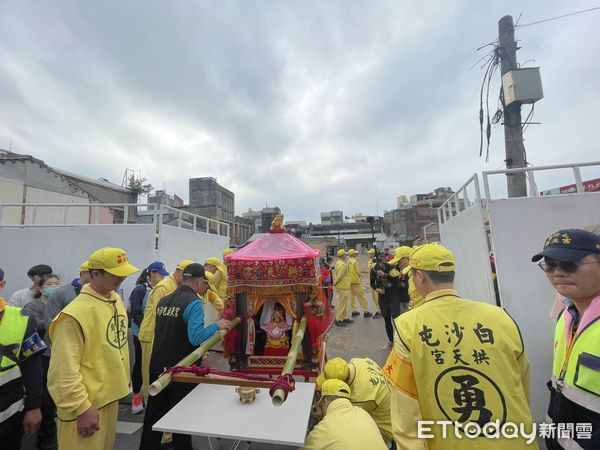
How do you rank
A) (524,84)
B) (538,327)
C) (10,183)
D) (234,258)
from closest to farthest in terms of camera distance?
1. (538,327)
2. (234,258)
3. (524,84)
4. (10,183)

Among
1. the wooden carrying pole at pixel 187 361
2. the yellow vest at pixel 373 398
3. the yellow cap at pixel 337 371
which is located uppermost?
the wooden carrying pole at pixel 187 361

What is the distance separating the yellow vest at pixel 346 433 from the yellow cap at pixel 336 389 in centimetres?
28

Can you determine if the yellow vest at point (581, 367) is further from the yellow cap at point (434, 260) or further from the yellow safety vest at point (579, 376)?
the yellow cap at point (434, 260)

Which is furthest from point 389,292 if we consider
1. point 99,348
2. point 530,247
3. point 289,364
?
point 99,348

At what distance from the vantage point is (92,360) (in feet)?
6.59

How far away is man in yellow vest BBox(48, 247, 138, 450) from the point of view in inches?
72.9

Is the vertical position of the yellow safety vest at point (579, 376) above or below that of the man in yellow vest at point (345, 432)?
above

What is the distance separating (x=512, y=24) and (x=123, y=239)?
1088cm

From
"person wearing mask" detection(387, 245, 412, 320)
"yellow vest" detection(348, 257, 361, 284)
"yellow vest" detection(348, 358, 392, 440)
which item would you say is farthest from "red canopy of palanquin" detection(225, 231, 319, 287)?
"yellow vest" detection(348, 257, 361, 284)

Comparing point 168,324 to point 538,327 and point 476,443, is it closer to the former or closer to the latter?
point 476,443

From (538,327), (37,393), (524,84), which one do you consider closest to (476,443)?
(538,327)

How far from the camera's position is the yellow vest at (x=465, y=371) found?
4.74 feet

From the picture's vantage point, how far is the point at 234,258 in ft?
11.6

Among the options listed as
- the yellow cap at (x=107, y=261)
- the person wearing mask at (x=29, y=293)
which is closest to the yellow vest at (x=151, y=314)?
the yellow cap at (x=107, y=261)
